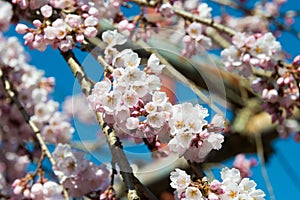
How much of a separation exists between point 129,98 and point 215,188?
7.7 inches

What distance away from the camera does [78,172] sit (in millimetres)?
1204

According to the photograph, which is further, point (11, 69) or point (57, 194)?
point (11, 69)

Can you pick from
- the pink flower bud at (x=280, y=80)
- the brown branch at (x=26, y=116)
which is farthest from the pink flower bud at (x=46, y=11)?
the pink flower bud at (x=280, y=80)

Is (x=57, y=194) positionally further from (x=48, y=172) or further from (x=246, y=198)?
(x=246, y=198)

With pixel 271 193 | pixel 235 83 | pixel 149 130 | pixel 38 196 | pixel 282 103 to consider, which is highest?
pixel 235 83

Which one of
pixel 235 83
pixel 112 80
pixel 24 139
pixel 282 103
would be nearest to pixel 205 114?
pixel 112 80

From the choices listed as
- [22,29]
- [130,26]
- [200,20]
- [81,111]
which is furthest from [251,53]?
[22,29]

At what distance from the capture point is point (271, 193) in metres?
1.56

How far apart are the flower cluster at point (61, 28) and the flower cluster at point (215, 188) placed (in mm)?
398

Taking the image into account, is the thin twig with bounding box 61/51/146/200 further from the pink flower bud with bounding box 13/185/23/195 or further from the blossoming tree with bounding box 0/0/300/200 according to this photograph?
the pink flower bud with bounding box 13/185/23/195

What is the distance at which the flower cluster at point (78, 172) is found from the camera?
1.20m

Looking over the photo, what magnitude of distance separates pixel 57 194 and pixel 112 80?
37 cm

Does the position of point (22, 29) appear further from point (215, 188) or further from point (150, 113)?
point (215, 188)

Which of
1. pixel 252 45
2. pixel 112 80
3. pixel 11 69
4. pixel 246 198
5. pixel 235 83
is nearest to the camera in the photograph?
pixel 246 198
